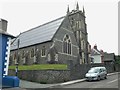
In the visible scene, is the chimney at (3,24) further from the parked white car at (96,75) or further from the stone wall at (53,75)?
the parked white car at (96,75)

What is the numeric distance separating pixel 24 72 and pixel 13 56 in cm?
2002

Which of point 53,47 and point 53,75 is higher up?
point 53,47

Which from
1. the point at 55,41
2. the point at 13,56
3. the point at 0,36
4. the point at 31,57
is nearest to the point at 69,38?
the point at 55,41

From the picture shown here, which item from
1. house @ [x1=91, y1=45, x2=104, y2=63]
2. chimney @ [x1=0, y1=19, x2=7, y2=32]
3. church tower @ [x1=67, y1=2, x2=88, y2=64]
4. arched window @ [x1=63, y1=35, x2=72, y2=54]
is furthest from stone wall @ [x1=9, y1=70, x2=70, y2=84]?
house @ [x1=91, y1=45, x2=104, y2=63]

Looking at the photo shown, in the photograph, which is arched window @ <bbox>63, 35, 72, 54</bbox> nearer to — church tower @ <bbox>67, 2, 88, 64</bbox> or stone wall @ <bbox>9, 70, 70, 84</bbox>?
church tower @ <bbox>67, 2, 88, 64</bbox>

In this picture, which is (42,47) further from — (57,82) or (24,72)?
(57,82)

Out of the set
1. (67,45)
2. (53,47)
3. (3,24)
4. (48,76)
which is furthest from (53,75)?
(67,45)

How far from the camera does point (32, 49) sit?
3922 centimetres

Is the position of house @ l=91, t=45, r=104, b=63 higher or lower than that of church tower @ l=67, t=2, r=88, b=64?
lower

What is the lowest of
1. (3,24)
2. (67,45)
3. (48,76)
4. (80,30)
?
(48,76)

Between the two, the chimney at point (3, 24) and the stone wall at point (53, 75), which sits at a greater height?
the chimney at point (3, 24)

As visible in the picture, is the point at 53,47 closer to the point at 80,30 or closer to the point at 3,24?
the point at 3,24

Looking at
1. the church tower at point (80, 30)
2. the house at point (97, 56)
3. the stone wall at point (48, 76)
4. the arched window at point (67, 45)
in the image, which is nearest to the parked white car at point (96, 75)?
the stone wall at point (48, 76)

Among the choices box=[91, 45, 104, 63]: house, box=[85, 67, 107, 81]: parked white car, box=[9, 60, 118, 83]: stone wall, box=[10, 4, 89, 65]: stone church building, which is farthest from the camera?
box=[91, 45, 104, 63]: house
